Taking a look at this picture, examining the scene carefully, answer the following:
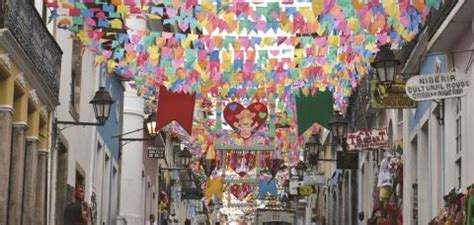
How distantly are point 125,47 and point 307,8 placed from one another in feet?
16.0

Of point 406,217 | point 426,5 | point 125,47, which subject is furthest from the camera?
point 406,217

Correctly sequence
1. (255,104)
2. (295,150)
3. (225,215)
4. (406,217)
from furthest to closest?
(225,215) < (295,150) < (255,104) < (406,217)

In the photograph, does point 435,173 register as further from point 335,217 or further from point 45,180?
point 335,217

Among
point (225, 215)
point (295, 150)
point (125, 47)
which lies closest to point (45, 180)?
point (125, 47)

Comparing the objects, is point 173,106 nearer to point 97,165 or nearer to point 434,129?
point 97,165

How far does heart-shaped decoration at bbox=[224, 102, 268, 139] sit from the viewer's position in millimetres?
26080

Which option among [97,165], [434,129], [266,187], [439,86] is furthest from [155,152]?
[266,187]

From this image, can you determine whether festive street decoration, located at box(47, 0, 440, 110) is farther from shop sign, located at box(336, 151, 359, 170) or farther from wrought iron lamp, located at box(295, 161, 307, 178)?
wrought iron lamp, located at box(295, 161, 307, 178)

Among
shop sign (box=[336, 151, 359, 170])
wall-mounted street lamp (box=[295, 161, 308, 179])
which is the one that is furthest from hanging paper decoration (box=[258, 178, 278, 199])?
shop sign (box=[336, 151, 359, 170])

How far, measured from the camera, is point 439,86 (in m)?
15.3

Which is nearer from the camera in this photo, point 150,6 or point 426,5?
point 426,5

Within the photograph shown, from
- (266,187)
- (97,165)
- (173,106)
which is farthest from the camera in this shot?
(266,187)

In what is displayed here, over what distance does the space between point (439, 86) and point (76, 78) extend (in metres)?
11.3

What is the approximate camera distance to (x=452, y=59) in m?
18.0
